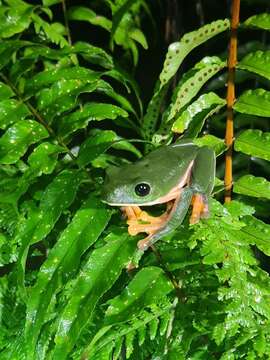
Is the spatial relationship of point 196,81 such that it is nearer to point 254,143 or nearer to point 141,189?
point 254,143

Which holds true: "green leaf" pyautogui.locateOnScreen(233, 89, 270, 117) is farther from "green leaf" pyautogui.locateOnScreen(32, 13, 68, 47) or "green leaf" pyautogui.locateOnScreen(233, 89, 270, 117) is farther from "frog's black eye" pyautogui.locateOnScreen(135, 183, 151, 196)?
"green leaf" pyautogui.locateOnScreen(32, 13, 68, 47)

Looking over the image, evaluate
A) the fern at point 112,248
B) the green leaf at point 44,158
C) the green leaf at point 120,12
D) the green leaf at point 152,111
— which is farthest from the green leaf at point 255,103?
the green leaf at point 120,12

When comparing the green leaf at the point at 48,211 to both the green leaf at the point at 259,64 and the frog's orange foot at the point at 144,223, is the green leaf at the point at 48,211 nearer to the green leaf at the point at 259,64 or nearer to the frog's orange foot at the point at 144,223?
the frog's orange foot at the point at 144,223

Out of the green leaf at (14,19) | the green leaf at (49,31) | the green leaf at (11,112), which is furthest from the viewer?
the green leaf at (49,31)

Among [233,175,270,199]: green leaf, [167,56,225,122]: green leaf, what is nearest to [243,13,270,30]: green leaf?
[167,56,225,122]: green leaf

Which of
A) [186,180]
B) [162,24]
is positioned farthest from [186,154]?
[162,24]

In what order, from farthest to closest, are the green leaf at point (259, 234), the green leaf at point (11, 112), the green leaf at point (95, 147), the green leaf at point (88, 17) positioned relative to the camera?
the green leaf at point (88, 17)
the green leaf at point (11, 112)
the green leaf at point (95, 147)
the green leaf at point (259, 234)

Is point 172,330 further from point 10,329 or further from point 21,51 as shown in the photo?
point 21,51
